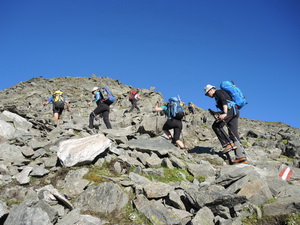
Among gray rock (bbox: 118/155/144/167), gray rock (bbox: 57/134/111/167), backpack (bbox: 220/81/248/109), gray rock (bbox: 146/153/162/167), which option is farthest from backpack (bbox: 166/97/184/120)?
gray rock (bbox: 57/134/111/167)

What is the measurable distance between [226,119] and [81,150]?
19.8 feet

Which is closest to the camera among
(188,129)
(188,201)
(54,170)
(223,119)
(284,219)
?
(284,219)

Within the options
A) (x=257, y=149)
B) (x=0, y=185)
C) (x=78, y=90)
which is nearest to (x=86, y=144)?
(x=0, y=185)

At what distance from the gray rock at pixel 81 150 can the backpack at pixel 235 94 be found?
5688mm

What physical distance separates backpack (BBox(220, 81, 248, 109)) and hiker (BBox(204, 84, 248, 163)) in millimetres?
179

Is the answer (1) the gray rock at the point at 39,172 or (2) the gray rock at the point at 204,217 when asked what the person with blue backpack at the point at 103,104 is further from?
(2) the gray rock at the point at 204,217

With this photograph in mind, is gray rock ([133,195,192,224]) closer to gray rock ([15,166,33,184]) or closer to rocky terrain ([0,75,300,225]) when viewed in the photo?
rocky terrain ([0,75,300,225])

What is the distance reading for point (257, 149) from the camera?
46.8 ft

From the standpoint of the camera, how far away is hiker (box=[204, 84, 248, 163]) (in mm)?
9535

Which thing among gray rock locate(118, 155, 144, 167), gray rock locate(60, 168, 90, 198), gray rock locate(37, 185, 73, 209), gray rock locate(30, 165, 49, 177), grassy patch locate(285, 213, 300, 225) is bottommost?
grassy patch locate(285, 213, 300, 225)

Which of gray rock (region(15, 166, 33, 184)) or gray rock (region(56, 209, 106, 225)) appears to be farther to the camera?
gray rock (region(15, 166, 33, 184))

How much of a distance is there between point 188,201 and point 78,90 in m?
→ 55.1

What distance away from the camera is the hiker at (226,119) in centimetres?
954

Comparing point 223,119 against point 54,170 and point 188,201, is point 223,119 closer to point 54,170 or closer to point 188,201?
point 188,201
